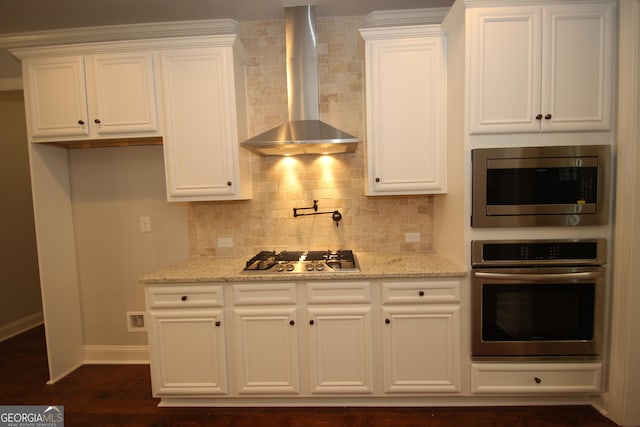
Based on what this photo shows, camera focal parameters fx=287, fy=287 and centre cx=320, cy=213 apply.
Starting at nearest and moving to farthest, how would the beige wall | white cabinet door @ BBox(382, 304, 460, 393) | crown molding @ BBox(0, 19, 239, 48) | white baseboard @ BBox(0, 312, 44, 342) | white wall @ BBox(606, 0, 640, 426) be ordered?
white wall @ BBox(606, 0, 640, 426)
white cabinet door @ BBox(382, 304, 460, 393)
crown molding @ BBox(0, 19, 239, 48)
white baseboard @ BBox(0, 312, 44, 342)
the beige wall

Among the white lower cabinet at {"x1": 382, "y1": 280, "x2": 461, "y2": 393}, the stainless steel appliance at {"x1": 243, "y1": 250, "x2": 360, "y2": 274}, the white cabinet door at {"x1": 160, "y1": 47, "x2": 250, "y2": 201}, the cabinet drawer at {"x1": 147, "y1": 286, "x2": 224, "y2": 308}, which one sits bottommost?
the white lower cabinet at {"x1": 382, "y1": 280, "x2": 461, "y2": 393}

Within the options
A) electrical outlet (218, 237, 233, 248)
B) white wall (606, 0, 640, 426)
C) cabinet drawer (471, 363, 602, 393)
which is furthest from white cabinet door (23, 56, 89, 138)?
white wall (606, 0, 640, 426)

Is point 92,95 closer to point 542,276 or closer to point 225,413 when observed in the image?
point 225,413

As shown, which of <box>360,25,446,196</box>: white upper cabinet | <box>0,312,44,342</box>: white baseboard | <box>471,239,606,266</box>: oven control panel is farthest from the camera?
<box>0,312,44,342</box>: white baseboard

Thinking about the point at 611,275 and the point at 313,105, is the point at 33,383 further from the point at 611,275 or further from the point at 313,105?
the point at 611,275

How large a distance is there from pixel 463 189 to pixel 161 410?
2520mm

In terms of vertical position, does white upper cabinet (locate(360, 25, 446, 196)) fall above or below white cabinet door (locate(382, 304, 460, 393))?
above

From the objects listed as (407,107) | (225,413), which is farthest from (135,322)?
(407,107)

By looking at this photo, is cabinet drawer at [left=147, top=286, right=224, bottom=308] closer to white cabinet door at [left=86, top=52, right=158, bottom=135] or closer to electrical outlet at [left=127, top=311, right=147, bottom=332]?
electrical outlet at [left=127, top=311, right=147, bottom=332]

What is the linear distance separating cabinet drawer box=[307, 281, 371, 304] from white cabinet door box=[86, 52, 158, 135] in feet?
5.40

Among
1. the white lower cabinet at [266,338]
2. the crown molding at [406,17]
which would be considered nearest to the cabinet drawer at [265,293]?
the white lower cabinet at [266,338]

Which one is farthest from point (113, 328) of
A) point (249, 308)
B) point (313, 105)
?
point (313, 105)

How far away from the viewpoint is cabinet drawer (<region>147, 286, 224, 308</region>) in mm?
1907

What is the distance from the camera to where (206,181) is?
2137mm
